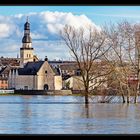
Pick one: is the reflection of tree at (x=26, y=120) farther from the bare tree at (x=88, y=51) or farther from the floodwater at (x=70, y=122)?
the bare tree at (x=88, y=51)

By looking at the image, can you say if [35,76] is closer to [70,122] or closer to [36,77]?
[36,77]

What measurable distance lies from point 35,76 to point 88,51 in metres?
20.2

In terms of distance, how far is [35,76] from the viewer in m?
39.8

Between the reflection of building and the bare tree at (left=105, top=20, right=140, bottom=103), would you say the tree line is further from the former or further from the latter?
the reflection of building

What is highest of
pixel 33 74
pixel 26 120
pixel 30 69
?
pixel 30 69

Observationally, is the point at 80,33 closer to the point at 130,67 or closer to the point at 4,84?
the point at 130,67

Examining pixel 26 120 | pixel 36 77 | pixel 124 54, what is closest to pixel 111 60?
pixel 124 54

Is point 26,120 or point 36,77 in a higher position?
point 36,77

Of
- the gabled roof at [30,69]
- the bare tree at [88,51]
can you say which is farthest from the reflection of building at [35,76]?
the bare tree at [88,51]

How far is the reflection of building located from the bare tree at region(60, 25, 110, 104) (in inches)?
433

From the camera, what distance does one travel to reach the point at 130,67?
1877 centimetres

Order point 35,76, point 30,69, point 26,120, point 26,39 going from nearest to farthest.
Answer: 1. point 26,120
2. point 26,39
3. point 35,76
4. point 30,69
